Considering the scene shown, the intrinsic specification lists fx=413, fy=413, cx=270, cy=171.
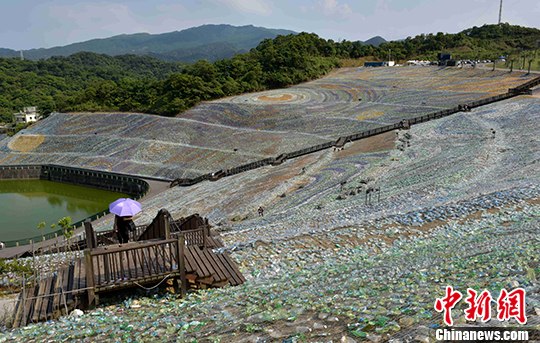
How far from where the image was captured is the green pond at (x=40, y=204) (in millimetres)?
34703

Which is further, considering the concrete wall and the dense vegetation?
the dense vegetation

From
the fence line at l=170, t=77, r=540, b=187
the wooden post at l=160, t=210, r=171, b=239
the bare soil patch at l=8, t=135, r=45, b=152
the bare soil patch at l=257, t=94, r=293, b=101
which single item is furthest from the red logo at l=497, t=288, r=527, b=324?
the bare soil patch at l=8, t=135, r=45, b=152

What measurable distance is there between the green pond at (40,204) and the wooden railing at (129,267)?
27.6 metres

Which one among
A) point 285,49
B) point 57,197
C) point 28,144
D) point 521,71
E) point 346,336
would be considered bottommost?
point 57,197

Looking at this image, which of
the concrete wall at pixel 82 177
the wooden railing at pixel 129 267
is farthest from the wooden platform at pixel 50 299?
the concrete wall at pixel 82 177

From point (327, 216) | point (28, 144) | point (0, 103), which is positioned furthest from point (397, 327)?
point (0, 103)

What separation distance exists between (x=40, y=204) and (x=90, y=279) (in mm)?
39483

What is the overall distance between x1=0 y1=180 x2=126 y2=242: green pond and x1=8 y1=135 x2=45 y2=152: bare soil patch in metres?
7.09

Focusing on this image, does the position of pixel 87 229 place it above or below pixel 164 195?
above

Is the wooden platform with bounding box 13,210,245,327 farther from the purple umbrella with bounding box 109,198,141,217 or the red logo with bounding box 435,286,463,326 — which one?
the red logo with bounding box 435,286,463,326

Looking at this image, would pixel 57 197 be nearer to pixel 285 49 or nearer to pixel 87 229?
pixel 87 229

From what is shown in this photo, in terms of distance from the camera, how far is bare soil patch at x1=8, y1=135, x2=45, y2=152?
5728 centimetres

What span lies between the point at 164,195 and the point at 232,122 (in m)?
19.5

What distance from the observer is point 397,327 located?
223 inches
